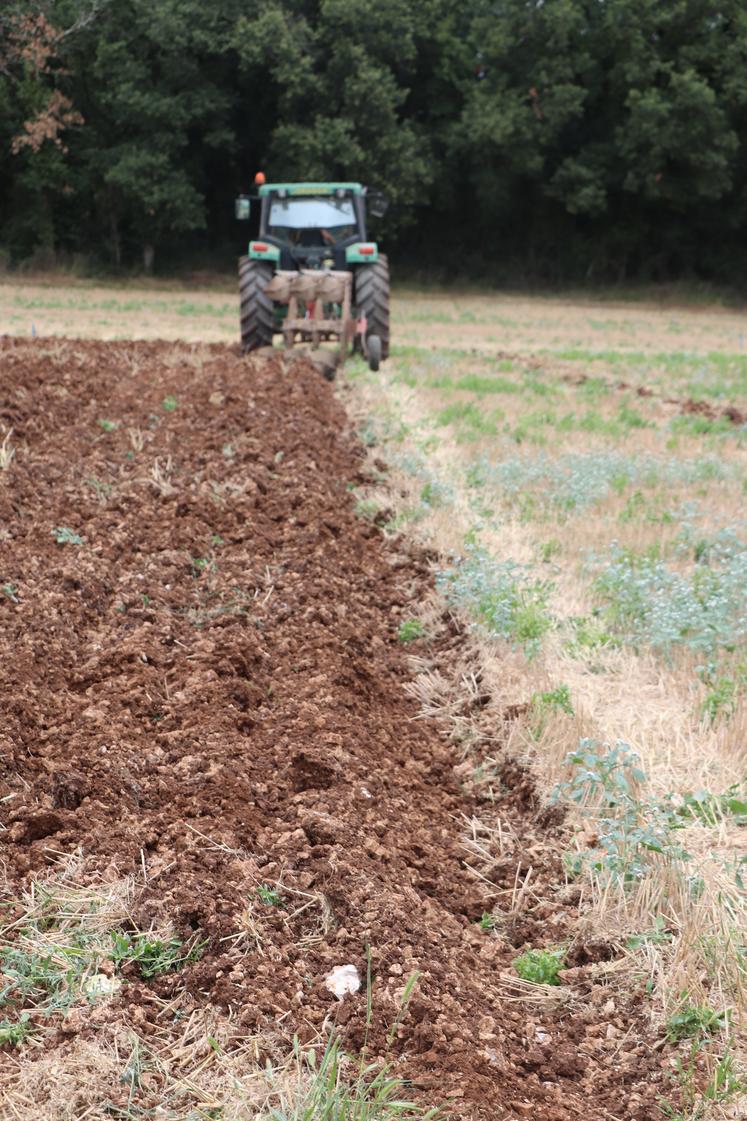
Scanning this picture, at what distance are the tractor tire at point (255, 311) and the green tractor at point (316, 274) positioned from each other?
0.01 meters

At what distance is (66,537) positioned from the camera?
5672 millimetres

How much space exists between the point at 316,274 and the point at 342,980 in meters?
10.6

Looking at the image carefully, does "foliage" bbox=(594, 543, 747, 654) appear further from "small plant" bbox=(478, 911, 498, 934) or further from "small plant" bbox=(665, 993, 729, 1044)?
"small plant" bbox=(665, 993, 729, 1044)

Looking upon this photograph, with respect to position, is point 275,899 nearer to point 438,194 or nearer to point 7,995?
point 7,995

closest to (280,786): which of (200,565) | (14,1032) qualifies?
(14,1032)

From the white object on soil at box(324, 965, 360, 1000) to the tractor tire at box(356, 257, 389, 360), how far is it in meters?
11.1

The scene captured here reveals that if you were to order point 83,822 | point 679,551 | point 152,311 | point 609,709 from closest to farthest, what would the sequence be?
point 83,822
point 609,709
point 679,551
point 152,311

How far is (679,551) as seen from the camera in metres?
6.34

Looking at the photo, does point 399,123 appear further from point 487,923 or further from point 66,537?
point 487,923

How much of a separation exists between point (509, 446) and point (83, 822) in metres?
6.33

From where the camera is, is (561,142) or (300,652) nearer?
(300,652)

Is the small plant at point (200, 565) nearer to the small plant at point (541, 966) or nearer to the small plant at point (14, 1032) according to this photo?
the small plant at point (541, 966)

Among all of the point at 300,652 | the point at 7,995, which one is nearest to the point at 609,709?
the point at 300,652

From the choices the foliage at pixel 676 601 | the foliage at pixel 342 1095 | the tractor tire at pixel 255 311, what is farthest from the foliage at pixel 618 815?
the tractor tire at pixel 255 311
